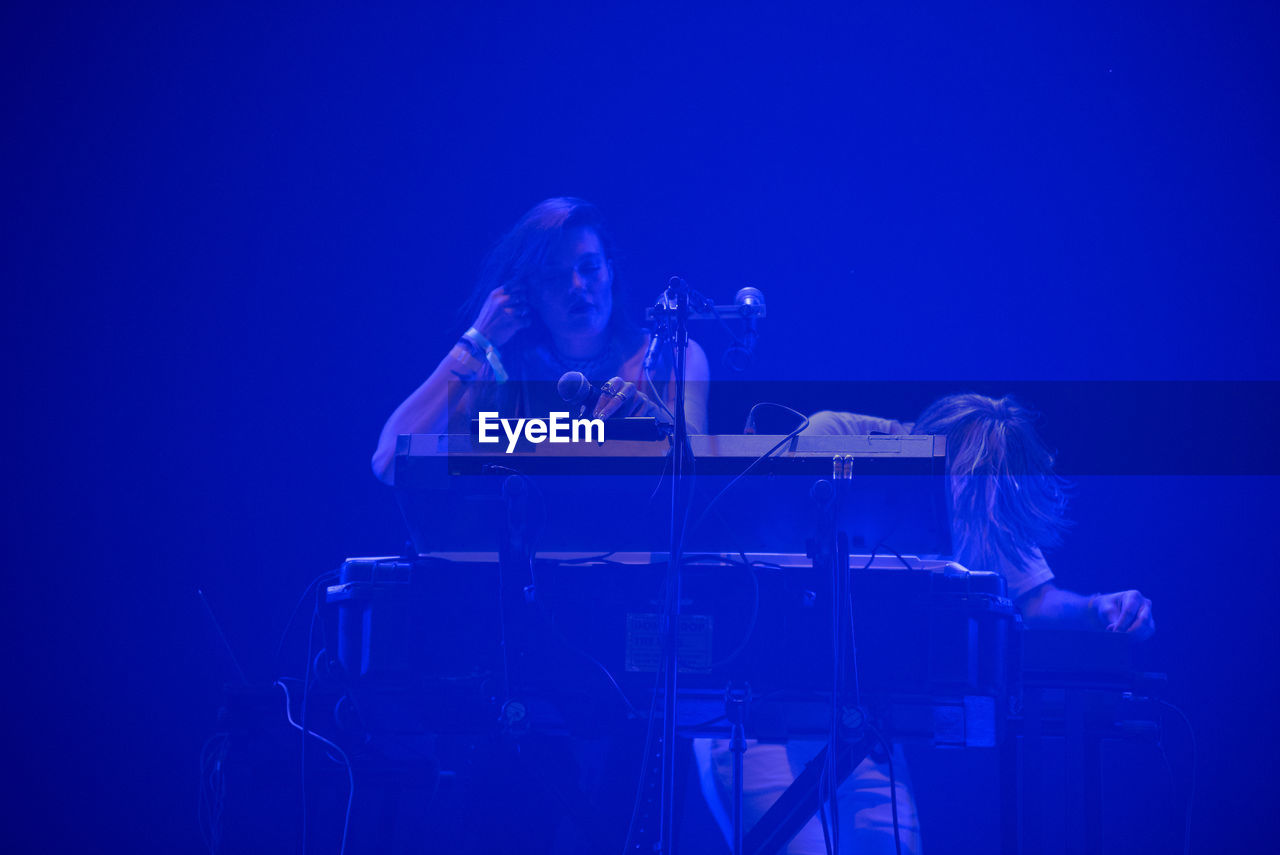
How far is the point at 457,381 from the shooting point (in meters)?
2.54

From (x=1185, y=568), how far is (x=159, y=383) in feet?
10.3

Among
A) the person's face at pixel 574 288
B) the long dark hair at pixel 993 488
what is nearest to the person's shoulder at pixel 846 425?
the long dark hair at pixel 993 488

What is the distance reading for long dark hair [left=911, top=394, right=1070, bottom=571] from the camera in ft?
7.77

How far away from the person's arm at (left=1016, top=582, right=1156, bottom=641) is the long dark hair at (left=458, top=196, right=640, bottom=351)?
1.14 meters

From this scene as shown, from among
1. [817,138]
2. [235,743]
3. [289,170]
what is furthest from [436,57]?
[235,743]

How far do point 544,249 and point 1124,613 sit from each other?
160 centimetres

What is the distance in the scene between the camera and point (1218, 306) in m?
3.20

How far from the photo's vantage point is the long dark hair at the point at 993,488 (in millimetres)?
2369

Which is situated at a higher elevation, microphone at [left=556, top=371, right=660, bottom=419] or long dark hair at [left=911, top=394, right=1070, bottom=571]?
microphone at [left=556, top=371, right=660, bottom=419]

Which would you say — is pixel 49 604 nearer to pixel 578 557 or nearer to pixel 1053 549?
pixel 578 557

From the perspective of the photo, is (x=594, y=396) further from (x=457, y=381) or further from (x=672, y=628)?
(x=457, y=381)

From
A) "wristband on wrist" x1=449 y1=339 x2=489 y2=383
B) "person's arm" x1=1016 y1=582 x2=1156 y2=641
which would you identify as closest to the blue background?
"wristband on wrist" x1=449 y1=339 x2=489 y2=383

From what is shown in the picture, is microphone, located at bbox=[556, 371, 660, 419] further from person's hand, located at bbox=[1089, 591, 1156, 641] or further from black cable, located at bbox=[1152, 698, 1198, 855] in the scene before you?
black cable, located at bbox=[1152, 698, 1198, 855]

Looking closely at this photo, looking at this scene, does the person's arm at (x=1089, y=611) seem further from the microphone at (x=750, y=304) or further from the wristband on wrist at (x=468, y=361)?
the wristband on wrist at (x=468, y=361)
